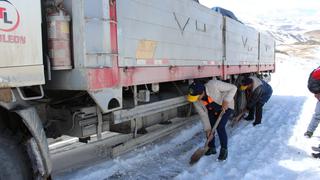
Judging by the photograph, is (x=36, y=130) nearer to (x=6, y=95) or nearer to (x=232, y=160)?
(x=6, y=95)

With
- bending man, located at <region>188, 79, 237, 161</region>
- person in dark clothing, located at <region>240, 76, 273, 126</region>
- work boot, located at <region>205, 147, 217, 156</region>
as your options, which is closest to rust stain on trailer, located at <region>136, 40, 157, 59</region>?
bending man, located at <region>188, 79, 237, 161</region>

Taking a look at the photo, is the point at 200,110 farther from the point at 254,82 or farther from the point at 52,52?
the point at 254,82

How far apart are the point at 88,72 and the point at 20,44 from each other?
0.68m

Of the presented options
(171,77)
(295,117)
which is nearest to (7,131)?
(171,77)

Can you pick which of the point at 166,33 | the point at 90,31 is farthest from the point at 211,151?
the point at 90,31

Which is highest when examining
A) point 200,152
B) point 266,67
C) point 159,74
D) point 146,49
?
point 146,49

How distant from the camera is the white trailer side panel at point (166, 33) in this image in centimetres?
395

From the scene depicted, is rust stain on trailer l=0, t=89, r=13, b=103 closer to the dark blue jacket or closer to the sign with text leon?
the sign with text leon

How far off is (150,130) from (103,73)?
8.98ft

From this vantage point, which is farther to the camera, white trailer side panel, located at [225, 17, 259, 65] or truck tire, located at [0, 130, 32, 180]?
white trailer side panel, located at [225, 17, 259, 65]

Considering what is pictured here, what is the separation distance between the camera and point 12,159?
2865mm

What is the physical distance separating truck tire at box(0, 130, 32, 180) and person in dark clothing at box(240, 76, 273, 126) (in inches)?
242

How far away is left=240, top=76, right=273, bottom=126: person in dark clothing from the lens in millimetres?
8375

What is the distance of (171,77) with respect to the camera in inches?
199
